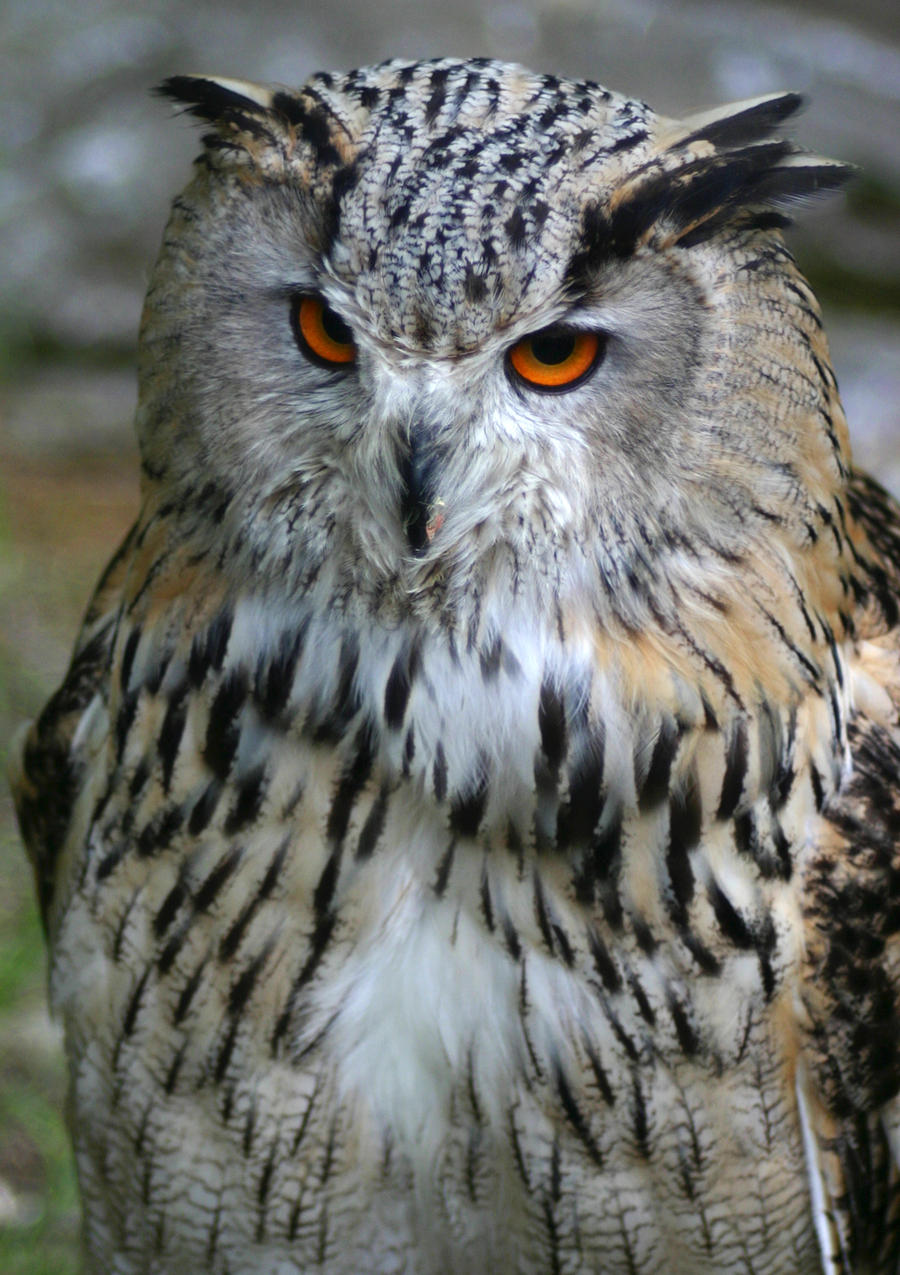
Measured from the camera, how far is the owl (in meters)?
1.20

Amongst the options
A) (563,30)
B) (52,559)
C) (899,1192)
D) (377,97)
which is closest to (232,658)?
(377,97)

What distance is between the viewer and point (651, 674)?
1303 mm

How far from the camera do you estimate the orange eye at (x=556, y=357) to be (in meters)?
1.18

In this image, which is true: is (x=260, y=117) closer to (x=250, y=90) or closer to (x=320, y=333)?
(x=250, y=90)

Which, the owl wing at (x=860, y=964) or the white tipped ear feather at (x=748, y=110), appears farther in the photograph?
the owl wing at (x=860, y=964)

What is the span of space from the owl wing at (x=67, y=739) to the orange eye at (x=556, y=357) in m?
0.56

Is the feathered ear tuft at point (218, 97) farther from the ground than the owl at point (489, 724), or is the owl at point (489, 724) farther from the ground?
the feathered ear tuft at point (218, 97)

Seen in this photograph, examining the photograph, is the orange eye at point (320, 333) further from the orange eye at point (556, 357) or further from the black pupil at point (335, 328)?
the orange eye at point (556, 357)

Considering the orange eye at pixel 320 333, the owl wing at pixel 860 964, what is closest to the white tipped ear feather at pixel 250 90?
the orange eye at pixel 320 333

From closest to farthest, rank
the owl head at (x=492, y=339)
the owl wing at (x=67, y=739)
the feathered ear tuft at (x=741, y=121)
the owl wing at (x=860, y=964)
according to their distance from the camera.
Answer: the owl head at (x=492, y=339), the feathered ear tuft at (x=741, y=121), the owl wing at (x=860, y=964), the owl wing at (x=67, y=739)

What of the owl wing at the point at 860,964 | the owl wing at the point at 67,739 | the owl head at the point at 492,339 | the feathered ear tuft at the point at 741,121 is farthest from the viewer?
the owl wing at the point at 67,739

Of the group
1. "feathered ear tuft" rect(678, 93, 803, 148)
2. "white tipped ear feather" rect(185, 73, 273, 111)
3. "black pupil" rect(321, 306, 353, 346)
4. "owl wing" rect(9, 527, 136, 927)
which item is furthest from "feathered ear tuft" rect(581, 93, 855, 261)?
"owl wing" rect(9, 527, 136, 927)

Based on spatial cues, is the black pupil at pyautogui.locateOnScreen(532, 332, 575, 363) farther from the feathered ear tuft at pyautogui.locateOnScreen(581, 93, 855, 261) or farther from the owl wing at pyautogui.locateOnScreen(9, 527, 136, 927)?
the owl wing at pyautogui.locateOnScreen(9, 527, 136, 927)

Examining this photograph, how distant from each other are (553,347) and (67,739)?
777 millimetres
